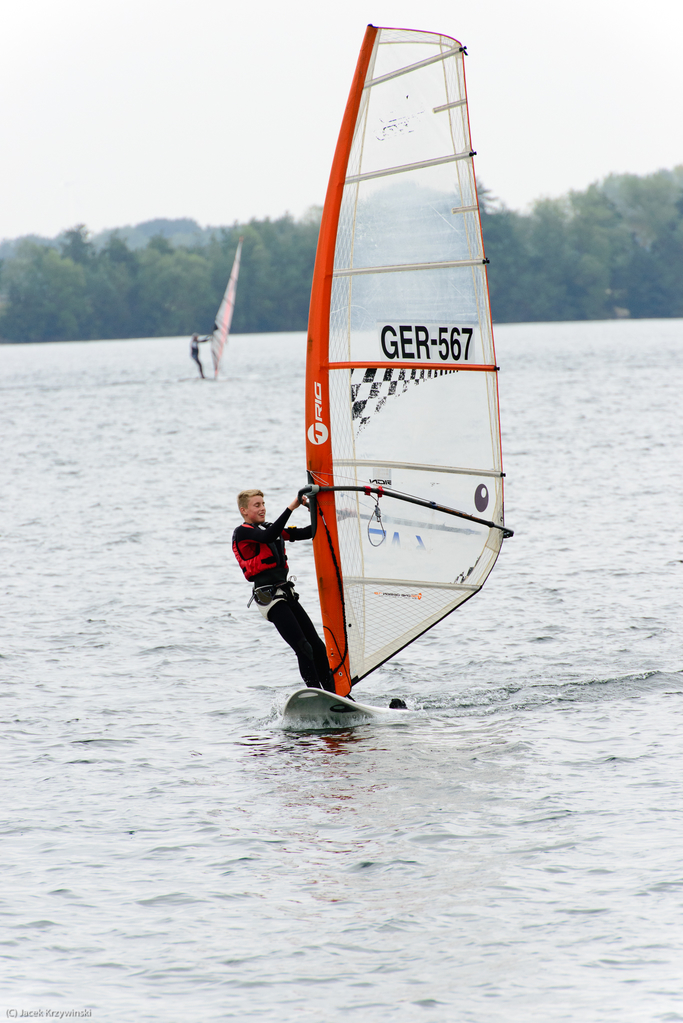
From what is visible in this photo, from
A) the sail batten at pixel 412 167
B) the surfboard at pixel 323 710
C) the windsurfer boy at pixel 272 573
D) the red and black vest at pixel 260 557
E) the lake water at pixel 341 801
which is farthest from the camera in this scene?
the surfboard at pixel 323 710

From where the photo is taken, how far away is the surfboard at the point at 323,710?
32.2 ft

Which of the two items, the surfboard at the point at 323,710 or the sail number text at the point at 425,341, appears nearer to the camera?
the sail number text at the point at 425,341

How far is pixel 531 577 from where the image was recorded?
16375 millimetres

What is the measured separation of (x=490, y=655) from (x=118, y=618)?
15.5 ft

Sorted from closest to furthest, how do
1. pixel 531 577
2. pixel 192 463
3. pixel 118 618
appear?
pixel 118 618
pixel 531 577
pixel 192 463

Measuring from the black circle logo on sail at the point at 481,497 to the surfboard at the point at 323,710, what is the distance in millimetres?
1892

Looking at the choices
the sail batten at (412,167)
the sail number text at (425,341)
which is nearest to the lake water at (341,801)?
the sail number text at (425,341)

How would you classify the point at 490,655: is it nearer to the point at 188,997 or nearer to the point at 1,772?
the point at 1,772

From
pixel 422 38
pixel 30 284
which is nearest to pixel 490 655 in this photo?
pixel 422 38

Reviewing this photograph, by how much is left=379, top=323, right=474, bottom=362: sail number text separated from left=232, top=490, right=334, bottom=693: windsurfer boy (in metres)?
1.38

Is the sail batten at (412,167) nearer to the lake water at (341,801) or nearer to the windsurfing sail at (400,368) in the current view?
Answer: the windsurfing sail at (400,368)

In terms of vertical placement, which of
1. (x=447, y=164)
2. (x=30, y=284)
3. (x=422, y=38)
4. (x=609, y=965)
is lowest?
(x=609, y=965)

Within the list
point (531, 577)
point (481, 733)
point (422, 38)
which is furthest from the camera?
point (531, 577)

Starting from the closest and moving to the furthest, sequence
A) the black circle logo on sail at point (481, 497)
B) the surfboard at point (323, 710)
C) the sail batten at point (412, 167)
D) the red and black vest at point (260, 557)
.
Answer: the sail batten at point (412, 167), the red and black vest at point (260, 557), the black circle logo on sail at point (481, 497), the surfboard at point (323, 710)
